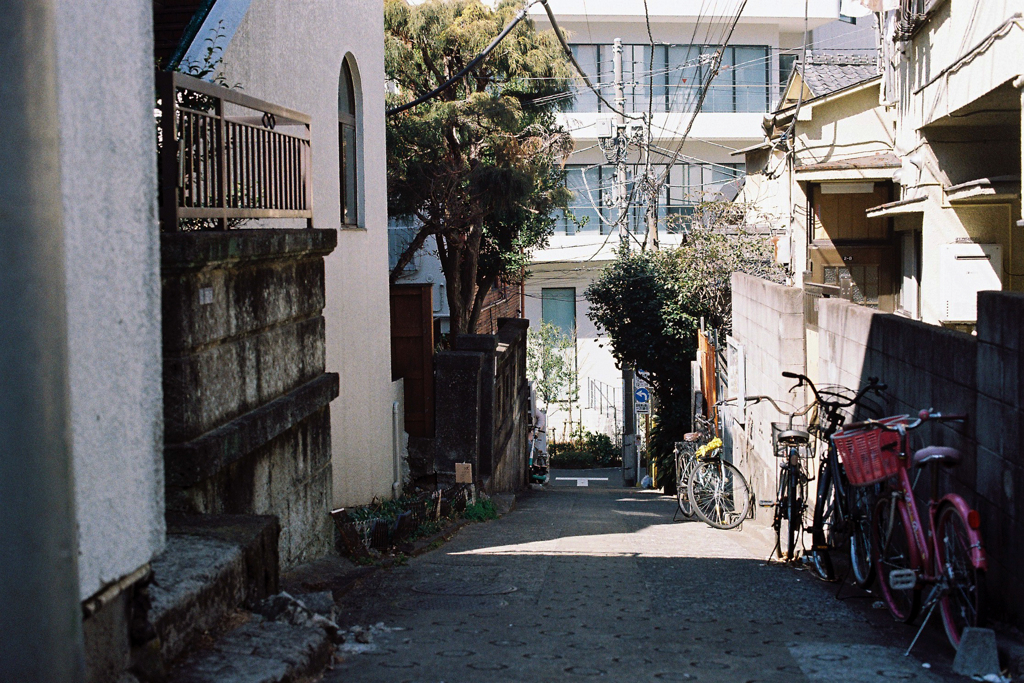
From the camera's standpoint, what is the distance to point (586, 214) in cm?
3303

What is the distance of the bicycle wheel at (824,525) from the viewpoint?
7.42 m

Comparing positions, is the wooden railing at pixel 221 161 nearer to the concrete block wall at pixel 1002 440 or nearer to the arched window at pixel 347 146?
the arched window at pixel 347 146

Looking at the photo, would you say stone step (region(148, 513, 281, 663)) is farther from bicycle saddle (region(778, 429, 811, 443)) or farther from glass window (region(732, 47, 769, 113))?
glass window (region(732, 47, 769, 113))

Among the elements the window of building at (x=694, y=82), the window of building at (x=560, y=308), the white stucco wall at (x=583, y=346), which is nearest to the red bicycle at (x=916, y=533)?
the white stucco wall at (x=583, y=346)

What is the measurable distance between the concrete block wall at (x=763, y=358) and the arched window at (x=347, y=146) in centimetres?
522

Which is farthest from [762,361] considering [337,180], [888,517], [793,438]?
[888,517]

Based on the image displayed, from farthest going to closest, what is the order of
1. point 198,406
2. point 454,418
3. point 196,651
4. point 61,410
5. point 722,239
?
point 722,239
point 454,418
point 198,406
point 196,651
point 61,410

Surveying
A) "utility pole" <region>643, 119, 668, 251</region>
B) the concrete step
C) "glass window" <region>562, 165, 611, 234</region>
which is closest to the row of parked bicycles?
the concrete step

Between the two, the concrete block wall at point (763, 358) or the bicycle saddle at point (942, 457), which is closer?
the bicycle saddle at point (942, 457)

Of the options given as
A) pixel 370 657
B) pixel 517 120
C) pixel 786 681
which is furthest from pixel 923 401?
pixel 517 120

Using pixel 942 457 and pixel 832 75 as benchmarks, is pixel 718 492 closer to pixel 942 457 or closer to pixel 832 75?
pixel 942 457

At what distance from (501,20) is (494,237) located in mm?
4075

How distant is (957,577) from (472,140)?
42.3ft

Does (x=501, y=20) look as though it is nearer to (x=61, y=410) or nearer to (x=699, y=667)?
(x=699, y=667)
